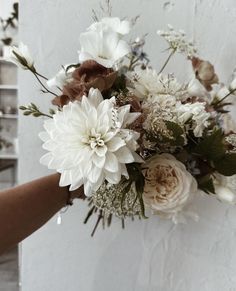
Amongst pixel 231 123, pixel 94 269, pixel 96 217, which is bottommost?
pixel 94 269

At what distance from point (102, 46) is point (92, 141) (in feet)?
0.44

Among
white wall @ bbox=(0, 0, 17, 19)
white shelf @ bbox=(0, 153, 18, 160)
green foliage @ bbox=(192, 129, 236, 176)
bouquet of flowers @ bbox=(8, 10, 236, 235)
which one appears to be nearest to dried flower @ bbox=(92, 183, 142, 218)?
bouquet of flowers @ bbox=(8, 10, 236, 235)

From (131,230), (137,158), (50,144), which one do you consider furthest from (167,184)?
(131,230)

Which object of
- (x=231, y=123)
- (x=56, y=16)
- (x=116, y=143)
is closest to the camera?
(x=116, y=143)

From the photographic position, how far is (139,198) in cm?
46

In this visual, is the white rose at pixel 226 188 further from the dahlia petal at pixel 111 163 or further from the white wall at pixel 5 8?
the white wall at pixel 5 8

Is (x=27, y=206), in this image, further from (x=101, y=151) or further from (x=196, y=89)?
(x=196, y=89)

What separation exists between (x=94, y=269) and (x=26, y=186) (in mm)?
308

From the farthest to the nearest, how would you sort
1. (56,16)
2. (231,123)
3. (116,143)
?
(56,16)
(231,123)
(116,143)

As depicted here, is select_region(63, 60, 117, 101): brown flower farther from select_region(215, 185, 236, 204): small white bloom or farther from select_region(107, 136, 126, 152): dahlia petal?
select_region(215, 185, 236, 204): small white bloom

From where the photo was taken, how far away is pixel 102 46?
0.45 metres

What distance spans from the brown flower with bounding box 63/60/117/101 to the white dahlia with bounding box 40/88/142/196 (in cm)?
1

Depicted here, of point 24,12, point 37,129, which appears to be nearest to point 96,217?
point 37,129

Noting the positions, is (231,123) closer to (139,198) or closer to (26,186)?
(139,198)
